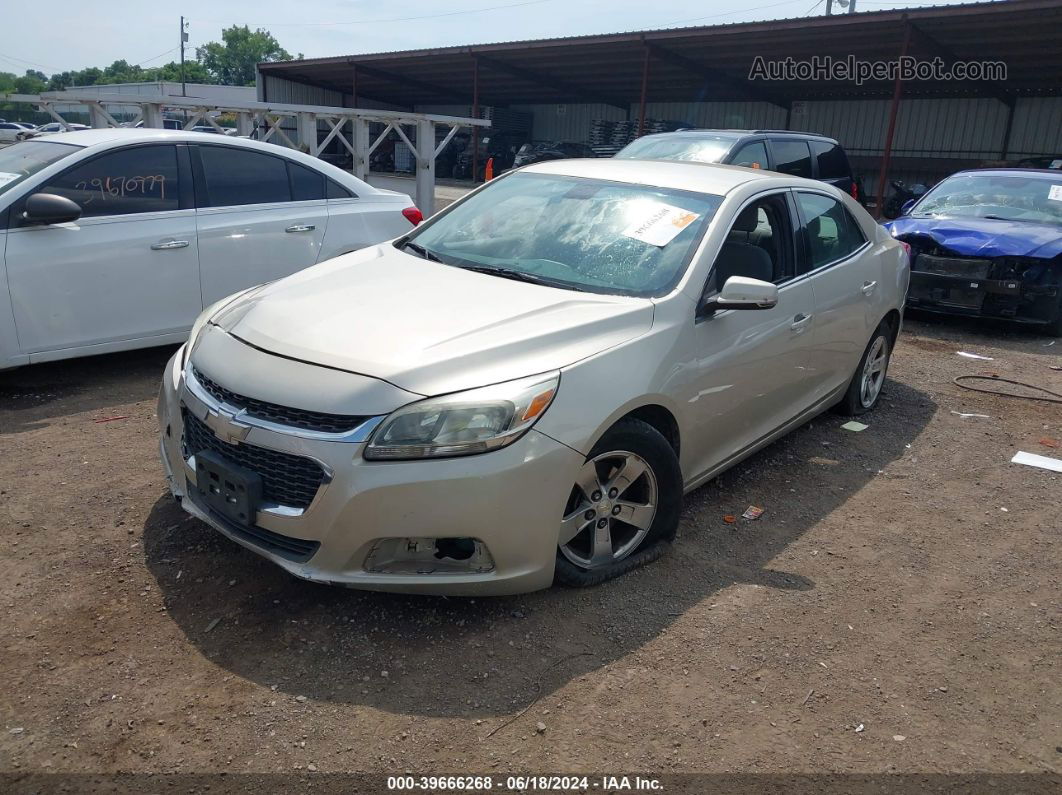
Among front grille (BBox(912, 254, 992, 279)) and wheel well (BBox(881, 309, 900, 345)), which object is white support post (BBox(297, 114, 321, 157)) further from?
wheel well (BBox(881, 309, 900, 345))

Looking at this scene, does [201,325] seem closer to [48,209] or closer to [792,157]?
[48,209]

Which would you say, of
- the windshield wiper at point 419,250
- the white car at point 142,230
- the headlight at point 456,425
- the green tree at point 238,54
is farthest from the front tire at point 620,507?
the green tree at point 238,54

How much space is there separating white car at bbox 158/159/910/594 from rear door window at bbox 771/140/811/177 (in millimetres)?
5800

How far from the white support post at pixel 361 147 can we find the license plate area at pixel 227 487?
11.4 m

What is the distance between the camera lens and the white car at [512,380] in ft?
9.53

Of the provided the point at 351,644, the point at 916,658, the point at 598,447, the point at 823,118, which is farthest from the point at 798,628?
the point at 823,118

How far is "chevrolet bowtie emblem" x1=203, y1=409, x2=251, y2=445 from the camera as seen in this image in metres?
3.02

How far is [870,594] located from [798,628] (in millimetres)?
483

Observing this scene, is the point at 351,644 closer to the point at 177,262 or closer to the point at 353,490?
the point at 353,490

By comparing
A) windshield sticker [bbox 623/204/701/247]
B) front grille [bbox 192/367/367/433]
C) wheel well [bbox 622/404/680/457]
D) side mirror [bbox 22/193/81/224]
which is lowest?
wheel well [bbox 622/404/680/457]

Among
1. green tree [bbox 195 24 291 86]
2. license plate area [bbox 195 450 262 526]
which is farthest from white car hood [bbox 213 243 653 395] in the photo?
green tree [bbox 195 24 291 86]

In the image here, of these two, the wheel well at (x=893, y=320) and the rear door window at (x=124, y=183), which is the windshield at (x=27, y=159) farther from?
the wheel well at (x=893, y=320)

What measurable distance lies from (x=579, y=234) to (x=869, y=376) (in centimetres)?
272

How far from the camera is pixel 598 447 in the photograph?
3246 mm
